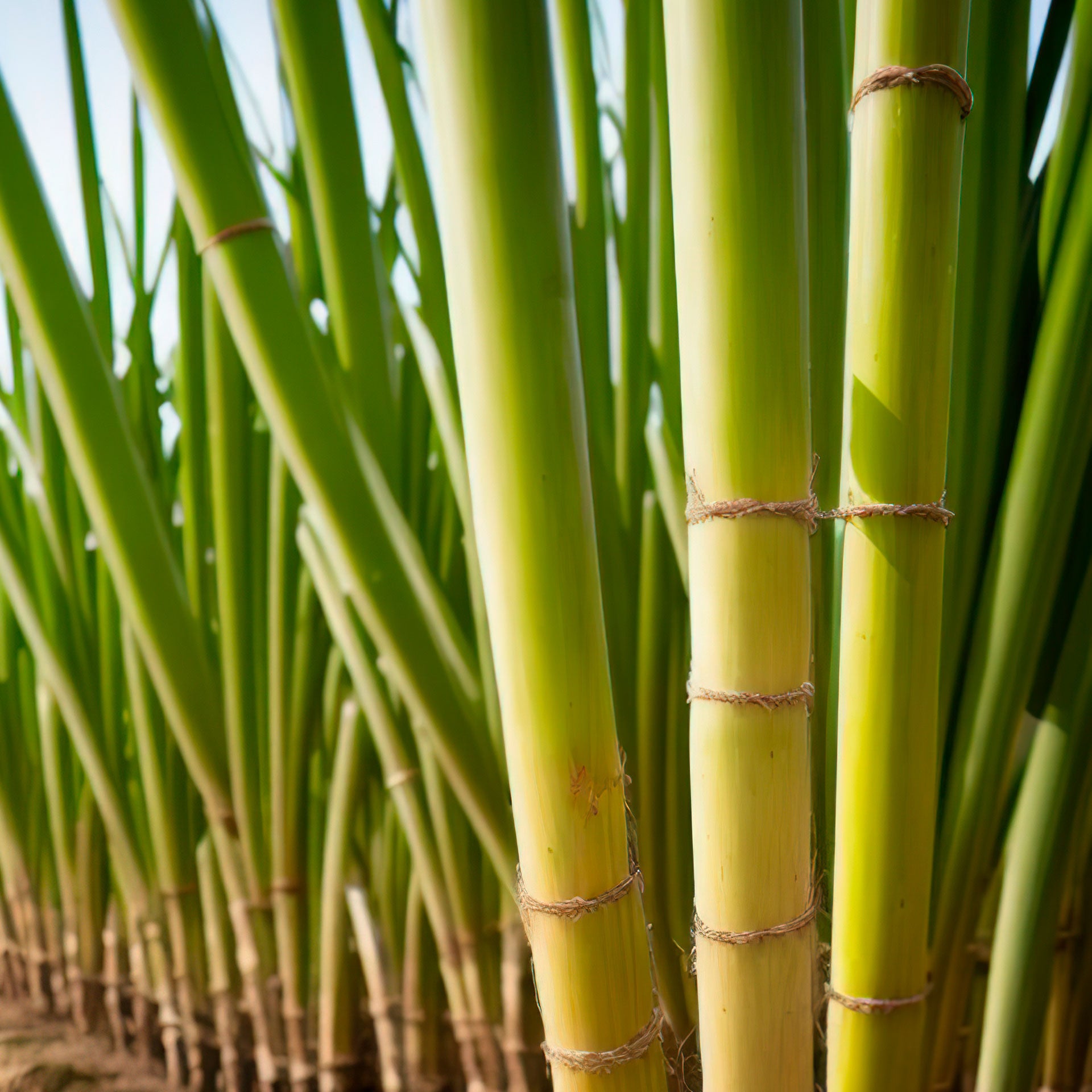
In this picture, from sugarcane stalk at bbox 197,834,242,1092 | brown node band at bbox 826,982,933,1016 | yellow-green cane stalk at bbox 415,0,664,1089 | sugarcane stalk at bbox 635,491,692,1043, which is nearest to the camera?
yellow-green cane stalk at bbox 415,0,664,1089

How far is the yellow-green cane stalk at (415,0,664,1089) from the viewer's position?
269mm

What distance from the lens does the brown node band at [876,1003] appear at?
1.22 feet

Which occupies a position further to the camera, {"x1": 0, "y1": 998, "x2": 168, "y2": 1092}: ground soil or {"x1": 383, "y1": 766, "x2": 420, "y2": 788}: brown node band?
{"x1": 0, "y1": 998, "x2": 168, "y2": 1092}: ground soil

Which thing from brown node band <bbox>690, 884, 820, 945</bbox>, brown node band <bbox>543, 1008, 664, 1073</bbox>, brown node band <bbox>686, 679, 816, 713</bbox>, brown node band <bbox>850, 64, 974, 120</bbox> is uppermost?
brown node band <bbox>850, 64, 974, 120</bbox>

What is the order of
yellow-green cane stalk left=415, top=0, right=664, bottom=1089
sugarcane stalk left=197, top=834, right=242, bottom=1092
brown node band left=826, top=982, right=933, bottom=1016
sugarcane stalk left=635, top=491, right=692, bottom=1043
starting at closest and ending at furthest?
yellow-green cane stalk left=415, top=0, right=664, bottom=1089, brown node band left=826, top=982, right=933, bottom=1016, sugarcane stalk left=635, top=491, right=692, bottom=1043, sugarcane stalk left=197, top=834, right=242, bottom=1092

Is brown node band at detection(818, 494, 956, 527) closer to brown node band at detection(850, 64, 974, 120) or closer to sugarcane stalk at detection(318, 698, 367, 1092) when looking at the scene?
brown node band at detection(850, 64, 974, 120)

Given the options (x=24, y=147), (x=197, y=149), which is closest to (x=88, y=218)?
(x=24, y=147)

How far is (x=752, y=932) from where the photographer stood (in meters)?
0.32

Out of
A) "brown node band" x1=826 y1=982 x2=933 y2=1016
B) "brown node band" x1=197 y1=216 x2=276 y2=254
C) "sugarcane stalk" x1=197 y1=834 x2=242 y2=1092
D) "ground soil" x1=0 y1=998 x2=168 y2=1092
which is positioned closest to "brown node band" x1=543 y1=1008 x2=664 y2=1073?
"brown node band" x1=826 y1=982 x2=933 y2=1016

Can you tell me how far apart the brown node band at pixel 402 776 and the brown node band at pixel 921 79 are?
0.51 m

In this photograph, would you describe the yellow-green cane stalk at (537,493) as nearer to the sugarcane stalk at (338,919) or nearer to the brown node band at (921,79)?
the brown node band at (921,79)

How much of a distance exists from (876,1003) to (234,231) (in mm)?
459

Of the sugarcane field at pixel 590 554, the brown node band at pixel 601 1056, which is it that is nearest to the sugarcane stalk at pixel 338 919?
the sugarcane field at pixel 590 554

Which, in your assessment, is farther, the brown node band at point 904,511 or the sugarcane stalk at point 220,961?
the sugarcane stalk at point 220,961
